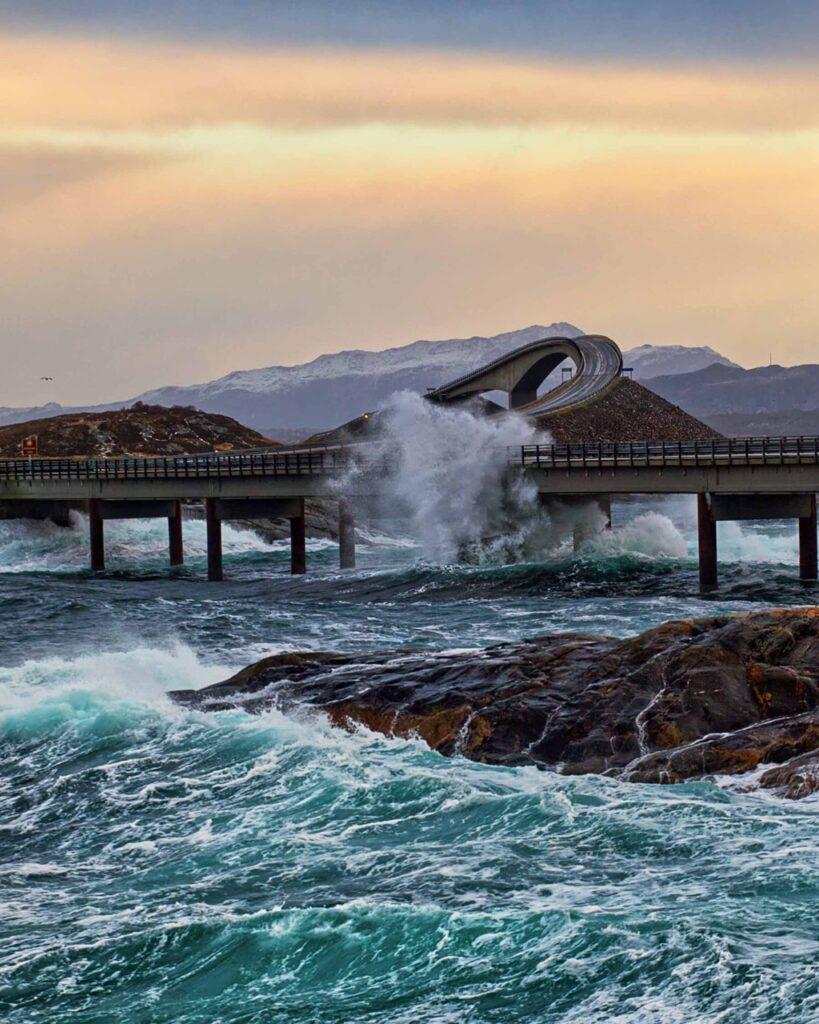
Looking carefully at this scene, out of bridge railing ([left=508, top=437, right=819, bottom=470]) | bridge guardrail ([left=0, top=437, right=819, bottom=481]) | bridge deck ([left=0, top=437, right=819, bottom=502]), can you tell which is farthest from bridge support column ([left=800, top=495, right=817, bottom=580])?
bridge guardrail ([left=0, top=437, right=819, bottom=481])

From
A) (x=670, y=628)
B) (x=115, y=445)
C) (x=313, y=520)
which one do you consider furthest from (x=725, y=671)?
(x=115, y=445)

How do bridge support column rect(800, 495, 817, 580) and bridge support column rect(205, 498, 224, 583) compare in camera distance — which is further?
bridge support column rect(205, 498, 224, 583)

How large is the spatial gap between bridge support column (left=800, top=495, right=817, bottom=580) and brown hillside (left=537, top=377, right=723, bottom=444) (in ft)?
230

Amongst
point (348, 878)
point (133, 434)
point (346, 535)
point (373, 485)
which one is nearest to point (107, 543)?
point (373, 485)

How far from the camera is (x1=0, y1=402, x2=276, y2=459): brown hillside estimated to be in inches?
6078

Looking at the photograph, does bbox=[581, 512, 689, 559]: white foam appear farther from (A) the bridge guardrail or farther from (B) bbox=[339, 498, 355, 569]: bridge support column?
(B) bbox=[339, 498, 355, 569]: bridge support column

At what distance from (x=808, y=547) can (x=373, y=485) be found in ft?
87.1

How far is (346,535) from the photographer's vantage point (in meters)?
77.8

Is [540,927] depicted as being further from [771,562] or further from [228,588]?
[771,562]

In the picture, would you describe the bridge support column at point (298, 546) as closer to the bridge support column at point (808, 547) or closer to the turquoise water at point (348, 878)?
the bridge support column at point (808, 547)

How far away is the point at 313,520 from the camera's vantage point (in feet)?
345

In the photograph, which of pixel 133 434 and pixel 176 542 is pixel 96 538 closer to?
A: pixel 176 542

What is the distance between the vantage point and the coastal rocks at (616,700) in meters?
25.8

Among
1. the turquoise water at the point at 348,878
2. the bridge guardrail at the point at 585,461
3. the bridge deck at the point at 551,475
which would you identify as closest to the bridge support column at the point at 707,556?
the bridge deck at the point at 551,475
